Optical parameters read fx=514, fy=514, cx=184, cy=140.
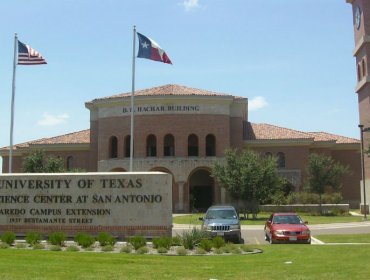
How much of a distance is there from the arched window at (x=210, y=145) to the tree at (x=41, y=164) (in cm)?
1460

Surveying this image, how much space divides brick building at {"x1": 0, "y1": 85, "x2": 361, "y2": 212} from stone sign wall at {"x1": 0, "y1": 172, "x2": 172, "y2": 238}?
95.0ft

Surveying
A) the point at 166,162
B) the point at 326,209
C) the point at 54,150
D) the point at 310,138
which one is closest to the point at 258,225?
the point at 326,209

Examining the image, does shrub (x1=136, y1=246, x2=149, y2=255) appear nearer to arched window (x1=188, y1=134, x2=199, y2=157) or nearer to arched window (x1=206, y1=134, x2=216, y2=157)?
arched window (x1=206, y1=134, x2=216, y2=157)

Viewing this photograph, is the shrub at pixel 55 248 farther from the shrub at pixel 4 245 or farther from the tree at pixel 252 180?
the tree at pixel 252 180

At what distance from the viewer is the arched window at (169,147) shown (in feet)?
170

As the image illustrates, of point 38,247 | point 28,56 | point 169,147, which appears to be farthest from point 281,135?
point 38,247

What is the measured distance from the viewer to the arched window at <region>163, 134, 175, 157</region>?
51938 mm

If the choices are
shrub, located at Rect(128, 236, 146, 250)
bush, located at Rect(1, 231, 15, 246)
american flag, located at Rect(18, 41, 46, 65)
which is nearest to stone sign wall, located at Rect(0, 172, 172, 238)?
bush, located at Rect(1, 231, 15, 246)

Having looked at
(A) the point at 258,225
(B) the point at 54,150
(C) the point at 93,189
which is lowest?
(A) the point at 258,225

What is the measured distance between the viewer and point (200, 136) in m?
50.1

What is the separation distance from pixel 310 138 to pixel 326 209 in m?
9.60

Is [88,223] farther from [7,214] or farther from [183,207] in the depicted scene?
[183,207]

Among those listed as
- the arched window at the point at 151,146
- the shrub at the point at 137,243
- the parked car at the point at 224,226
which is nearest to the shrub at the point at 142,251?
the shrub at the point at 137,243

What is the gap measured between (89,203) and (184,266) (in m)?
8.36
